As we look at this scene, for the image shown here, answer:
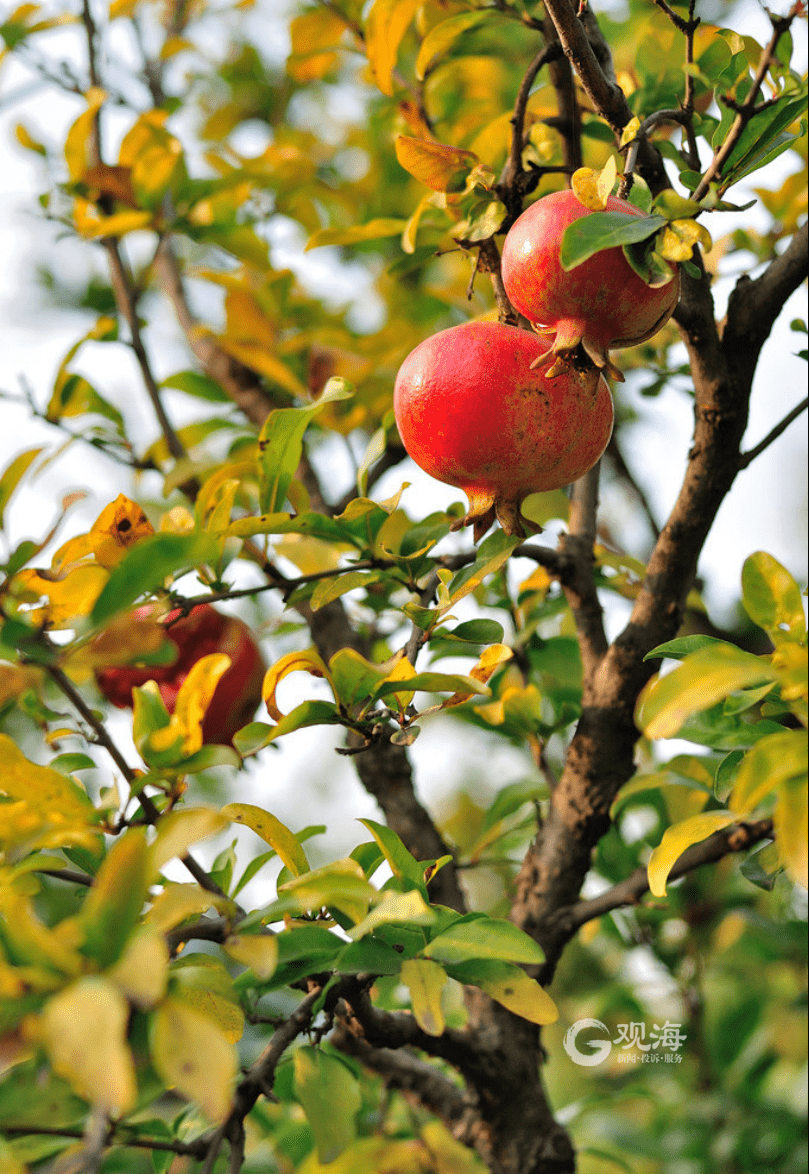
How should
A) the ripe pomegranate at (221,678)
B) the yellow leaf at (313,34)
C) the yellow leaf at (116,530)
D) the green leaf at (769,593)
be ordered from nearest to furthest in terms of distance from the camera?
the green leaf at (769,593)
the yellow leaf at (116,530)
the ripe pomegranate at (221,678)
the yellow leaf at (313,34)

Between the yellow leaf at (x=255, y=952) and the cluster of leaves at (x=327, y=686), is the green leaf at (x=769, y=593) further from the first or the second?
the yellow leaf at (x=255, y=952)

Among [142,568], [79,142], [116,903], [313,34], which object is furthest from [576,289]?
[313,34]

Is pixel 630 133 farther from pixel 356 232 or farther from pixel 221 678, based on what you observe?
pixel 221 678

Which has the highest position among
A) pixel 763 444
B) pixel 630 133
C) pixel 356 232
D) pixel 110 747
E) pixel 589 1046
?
pixel 356 232

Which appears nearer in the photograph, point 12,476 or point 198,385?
point 12,476

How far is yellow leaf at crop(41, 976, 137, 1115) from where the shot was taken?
31 cm

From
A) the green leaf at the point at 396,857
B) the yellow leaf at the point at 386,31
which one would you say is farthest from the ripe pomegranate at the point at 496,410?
the yellow leaf at the point at 386,31

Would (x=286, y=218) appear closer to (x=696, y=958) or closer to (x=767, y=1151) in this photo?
(x=696, y=958)

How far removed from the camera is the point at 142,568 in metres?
0.43

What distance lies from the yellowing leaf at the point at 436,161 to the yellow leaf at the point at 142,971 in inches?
23.5

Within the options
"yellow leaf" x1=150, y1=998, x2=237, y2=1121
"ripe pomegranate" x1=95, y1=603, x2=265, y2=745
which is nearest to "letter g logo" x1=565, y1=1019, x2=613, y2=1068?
"ripe pomegranate" x1=95, y1=603, x2=265, y2=745

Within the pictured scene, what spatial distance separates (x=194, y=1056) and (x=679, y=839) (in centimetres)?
34

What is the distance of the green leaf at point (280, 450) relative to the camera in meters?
0.75

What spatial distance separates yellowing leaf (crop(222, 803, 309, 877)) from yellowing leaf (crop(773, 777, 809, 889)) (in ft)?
1.03
